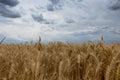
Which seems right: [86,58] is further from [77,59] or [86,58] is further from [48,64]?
[48,64]

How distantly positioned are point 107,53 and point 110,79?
1014mm

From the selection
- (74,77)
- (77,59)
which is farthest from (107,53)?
(74,77)

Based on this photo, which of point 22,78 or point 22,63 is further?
point 22,63

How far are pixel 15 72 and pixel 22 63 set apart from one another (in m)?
0.47

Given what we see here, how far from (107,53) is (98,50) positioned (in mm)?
296

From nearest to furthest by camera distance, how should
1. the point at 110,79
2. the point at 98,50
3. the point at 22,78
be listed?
the point at 110,79
the point at 22,78
the point at 98,50

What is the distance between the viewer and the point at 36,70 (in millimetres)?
2662

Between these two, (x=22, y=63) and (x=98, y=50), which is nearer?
(x=22, y=63)

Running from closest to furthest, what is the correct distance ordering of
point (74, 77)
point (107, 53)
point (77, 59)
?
1. point (74, 77)
2. point (77, 59)
3. point (107, 53)

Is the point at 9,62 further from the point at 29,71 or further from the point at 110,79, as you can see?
the point at 110,79

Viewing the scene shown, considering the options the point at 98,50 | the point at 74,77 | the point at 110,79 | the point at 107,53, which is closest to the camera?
the point at 110,79

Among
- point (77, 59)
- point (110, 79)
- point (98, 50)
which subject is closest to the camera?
point (110, 79)

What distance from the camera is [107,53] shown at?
3.56m

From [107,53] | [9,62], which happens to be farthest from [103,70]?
[9,62]
